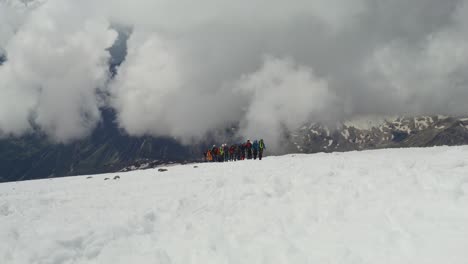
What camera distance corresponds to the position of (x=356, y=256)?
8.05 meters

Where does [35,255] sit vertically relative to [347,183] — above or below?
below

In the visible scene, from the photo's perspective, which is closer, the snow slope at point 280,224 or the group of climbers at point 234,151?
the snow slope at point 280,224

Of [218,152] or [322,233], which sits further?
[218,152]

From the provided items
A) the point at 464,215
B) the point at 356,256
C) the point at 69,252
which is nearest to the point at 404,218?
the point at 464,215

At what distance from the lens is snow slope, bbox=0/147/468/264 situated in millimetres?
8430

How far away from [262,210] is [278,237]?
227 centimetres

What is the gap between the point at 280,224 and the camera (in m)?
10.5

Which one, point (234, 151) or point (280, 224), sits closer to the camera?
point (280, 224)

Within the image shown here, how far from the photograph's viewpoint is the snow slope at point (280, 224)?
332 inches

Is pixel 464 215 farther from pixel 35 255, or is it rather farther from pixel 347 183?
pixel 35 255

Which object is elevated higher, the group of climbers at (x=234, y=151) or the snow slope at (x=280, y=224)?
the group of climbers at (x=234, y=151)

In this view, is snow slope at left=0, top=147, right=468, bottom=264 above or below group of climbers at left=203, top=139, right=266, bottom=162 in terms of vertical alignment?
below

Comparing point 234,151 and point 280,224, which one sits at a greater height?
point 234,151

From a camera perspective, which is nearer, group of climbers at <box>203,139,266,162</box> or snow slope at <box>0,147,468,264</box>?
snow slope at <box>0,147,468,264</box>
